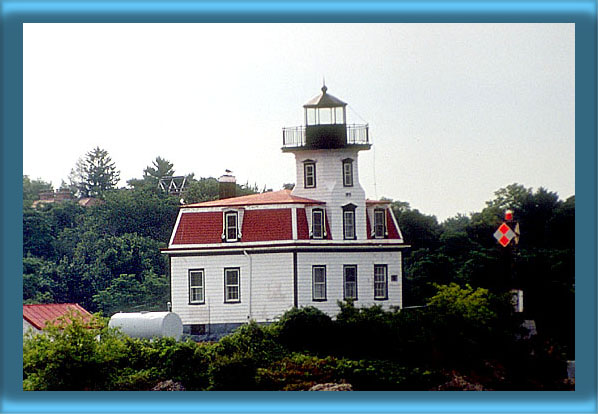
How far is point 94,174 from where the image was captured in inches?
757

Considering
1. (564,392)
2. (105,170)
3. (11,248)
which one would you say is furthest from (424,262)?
(11,248)

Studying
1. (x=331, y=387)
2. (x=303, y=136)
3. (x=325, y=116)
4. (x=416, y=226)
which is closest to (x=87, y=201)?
(x=303, y=136)

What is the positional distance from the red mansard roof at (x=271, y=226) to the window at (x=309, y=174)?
1.84ft

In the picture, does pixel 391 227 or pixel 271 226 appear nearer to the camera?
pixel 391 227

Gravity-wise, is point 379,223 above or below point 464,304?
above

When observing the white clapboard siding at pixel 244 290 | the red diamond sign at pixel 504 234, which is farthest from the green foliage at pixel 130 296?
the red diamond sign at pixel 504 234

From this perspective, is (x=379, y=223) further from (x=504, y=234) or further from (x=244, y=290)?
(x=244, y=290)

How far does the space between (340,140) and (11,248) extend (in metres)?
5.68

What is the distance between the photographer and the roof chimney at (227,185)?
19234mm

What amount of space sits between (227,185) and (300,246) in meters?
1.62

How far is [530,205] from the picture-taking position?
18.6 m

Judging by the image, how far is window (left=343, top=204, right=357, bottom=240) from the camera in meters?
19.3

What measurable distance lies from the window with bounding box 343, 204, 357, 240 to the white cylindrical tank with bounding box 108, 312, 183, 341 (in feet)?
10.4

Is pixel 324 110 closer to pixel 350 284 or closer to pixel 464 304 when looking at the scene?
pixel 350 284
